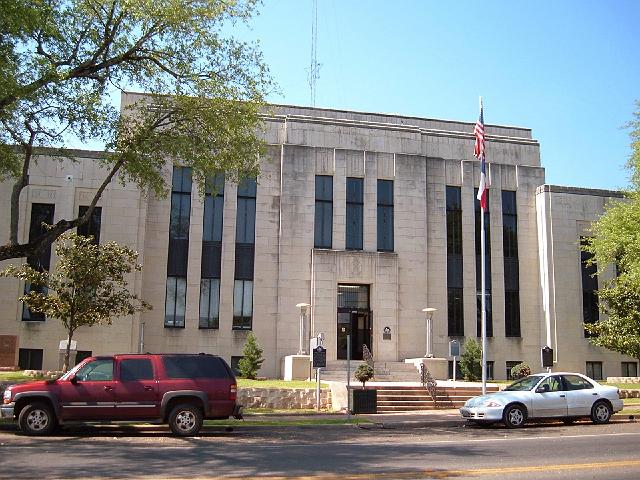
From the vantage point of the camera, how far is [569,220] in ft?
117

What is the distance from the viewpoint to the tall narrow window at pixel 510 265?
35344 millimetres

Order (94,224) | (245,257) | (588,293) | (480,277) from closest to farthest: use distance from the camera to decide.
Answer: (94,224) < (245,257) < (480,277) < (588,293)

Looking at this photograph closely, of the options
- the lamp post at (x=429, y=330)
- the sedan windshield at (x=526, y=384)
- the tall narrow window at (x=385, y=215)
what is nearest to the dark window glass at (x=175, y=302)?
the tall narrow window at (x=385, y=215)

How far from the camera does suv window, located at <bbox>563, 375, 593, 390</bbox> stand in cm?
1864

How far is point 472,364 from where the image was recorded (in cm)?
3212

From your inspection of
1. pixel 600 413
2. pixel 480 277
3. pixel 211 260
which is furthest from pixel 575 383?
pixel 211 260

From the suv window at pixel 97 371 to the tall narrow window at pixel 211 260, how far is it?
16.4m

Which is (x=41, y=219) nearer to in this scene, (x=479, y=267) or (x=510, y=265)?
(x=479, y=267)

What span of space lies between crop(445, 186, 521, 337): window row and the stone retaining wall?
12315 millimetres

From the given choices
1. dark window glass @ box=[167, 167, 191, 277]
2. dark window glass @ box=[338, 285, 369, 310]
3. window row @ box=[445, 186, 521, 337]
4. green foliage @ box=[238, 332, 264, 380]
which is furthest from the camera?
window row @ box=[445, 186, 521, 337]

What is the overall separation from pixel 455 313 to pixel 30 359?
20.8 m

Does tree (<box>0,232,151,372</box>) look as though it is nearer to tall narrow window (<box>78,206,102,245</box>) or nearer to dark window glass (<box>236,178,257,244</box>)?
tall narrow window (<box>78,206,102,245</box>)

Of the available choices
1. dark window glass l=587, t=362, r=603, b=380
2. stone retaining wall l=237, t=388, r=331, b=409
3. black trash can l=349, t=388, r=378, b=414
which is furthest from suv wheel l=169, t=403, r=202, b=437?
dark window glass l=587, t=362, r=603, b=380

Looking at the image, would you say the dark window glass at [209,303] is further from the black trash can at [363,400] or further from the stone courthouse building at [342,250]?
the black trash can at [363,400]
